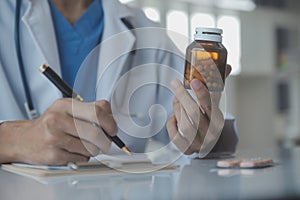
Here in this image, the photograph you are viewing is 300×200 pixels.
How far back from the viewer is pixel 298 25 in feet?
15.4

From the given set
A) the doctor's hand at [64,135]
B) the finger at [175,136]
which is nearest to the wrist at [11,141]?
the doctor's hand at [64,135]

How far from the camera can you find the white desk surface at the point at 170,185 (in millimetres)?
482

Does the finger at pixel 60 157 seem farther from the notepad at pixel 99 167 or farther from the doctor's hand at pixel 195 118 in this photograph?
the doctor's hand at pixel 195 118

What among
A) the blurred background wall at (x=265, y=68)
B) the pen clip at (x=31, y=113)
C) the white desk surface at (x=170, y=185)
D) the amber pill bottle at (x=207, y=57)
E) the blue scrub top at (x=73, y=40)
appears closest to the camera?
the white desk surface at (x=170, y=185)

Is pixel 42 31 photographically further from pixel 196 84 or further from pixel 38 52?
pixel 196 84

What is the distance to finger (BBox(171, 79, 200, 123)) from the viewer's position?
27.4 inches

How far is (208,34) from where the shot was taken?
0.66 meters

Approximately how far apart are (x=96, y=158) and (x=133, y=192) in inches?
10.2

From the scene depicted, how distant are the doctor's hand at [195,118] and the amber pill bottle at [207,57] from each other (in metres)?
0.01

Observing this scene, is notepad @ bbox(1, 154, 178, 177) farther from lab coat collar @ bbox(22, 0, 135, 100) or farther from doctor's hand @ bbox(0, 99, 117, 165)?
lab coat collar @ bbox(22, 0, 135, 100)

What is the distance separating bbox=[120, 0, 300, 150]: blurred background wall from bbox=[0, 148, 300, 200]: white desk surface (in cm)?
356

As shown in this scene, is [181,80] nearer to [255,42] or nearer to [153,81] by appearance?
[153,81]

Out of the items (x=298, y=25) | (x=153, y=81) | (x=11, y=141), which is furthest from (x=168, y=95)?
(x=298, y=25)

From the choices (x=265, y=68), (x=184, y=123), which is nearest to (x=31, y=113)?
(x=184, y=123)
